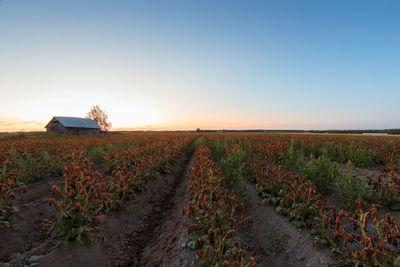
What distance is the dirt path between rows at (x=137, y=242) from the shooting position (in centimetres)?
293

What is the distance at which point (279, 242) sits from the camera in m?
3.44

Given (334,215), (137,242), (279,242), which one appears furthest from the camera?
(137,242)

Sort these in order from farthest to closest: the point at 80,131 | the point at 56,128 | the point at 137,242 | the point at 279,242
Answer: the point at 80,131, the point at 56,128, the point at 137,242, the point at 279,242

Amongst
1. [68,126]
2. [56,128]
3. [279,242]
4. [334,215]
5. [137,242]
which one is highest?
[68,126]

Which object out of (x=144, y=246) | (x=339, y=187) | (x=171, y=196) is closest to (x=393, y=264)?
(x=339, y=187)

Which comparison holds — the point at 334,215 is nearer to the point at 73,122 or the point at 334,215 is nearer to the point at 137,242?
the point at 137,242

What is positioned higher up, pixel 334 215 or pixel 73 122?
pixel 73 122

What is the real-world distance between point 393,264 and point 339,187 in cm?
324

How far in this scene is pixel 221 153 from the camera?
11.8 meters

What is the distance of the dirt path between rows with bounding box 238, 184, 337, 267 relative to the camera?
10.2 feet

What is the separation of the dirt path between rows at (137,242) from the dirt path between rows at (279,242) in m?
1.54

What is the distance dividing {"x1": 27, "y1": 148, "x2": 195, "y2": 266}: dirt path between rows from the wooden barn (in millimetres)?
47606

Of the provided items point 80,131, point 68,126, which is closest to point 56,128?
point 68,126

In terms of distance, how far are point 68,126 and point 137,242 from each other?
4896 centimetres
